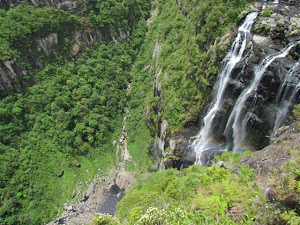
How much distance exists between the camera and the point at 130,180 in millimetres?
30062

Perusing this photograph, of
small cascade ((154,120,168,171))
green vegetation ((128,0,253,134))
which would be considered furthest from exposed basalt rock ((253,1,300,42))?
small cascade ((154,120,168,171))

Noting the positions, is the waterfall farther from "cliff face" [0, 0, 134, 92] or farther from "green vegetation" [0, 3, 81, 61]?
"green vegetation" [0, 3, 81, 61]

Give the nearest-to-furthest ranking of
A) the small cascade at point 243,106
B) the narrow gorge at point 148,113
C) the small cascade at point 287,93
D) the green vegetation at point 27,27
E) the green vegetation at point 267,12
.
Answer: the narrow gorge at point 148,113, the small cascade at point 287,93, the small cascade at point 243,106, the green vegetation at point 267,12, the green vegetation at point 27,27

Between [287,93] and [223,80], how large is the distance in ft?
19.9

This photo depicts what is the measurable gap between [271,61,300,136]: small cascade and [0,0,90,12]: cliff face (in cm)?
4009

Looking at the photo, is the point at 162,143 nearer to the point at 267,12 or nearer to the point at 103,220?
the point at 103,220

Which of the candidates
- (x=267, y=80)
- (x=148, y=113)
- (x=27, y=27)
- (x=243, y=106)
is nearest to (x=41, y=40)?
(x=27, y=27)

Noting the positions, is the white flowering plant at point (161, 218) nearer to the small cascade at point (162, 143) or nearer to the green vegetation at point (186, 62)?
the small cascade at point (162, 143)

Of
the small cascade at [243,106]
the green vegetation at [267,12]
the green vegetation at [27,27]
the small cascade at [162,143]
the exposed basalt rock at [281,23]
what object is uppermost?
the green vegetation at [27,27]

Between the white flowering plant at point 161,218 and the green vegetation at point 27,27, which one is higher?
the green vegetation at point 27,27

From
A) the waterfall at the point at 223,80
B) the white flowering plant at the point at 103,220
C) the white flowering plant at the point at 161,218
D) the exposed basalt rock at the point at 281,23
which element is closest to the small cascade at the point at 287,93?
the exposed basalt rock at the point at 281,23

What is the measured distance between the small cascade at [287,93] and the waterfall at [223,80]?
15.7 ft

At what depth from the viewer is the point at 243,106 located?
66.8ft

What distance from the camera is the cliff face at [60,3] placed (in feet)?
117
